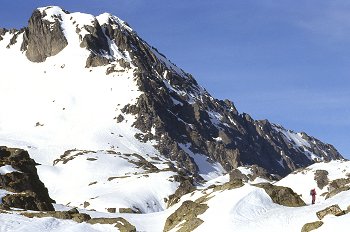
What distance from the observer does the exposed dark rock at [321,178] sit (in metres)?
171

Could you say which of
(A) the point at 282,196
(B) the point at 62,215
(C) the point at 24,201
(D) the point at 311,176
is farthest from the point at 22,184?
(D) the point at 311,176

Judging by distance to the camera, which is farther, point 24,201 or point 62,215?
point 24,201

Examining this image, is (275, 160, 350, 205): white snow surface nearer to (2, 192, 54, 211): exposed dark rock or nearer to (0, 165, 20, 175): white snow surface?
(0, 165, 20, 175): white snow surface

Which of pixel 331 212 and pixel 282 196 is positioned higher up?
pixel 282 196

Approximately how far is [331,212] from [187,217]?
15.3 meters

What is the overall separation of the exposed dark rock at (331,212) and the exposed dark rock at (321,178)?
448 feet

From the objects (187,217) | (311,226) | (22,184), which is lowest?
(311,226)

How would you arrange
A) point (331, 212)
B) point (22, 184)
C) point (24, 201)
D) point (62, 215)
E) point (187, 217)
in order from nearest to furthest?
1. point (331, 212)
2. point (62, 215)
3. point (187, 217)
4. point (24, 201)
5. point (22, 184)

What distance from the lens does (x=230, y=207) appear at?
1831 inches

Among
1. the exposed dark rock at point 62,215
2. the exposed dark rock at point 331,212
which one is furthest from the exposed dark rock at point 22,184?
the exposed dark rock at point 331,212

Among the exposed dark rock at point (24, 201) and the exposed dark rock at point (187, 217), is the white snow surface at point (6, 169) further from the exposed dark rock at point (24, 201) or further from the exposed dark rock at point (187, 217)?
the exposed dark rock at point (187, 217)

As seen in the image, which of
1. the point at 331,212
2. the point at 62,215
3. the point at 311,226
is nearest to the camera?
the point at 311,226

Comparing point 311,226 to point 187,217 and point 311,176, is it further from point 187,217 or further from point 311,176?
point 311,176

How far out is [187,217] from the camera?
4878 centimetres
